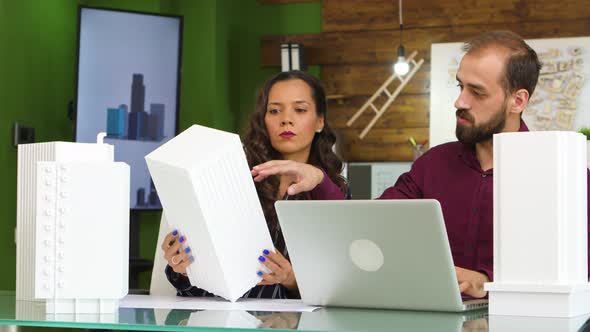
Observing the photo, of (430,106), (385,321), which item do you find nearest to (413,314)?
(385,321)

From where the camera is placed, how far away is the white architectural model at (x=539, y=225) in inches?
57.2

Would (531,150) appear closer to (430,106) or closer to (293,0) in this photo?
(430,106)

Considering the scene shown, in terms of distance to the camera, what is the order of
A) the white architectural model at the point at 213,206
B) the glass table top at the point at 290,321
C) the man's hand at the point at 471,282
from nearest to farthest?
the glass table top at the point at 290,321 < the white architectural model at the point at 213,206 < the man's hand at the point at 471,282

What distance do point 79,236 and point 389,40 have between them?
4299 mm

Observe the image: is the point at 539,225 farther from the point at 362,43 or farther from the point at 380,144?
the point at 362,43

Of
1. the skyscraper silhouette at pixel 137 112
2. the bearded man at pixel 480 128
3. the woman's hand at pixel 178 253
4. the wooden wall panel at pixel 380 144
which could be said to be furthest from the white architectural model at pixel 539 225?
the wooden wall panel at pixel 380 144

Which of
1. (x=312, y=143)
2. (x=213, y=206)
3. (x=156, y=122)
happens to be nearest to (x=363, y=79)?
(x=156, y=122)

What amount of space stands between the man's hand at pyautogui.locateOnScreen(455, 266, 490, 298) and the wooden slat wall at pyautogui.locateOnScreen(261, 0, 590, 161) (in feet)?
12.3

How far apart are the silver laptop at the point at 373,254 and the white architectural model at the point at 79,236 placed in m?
0.30

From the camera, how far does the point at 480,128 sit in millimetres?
2338

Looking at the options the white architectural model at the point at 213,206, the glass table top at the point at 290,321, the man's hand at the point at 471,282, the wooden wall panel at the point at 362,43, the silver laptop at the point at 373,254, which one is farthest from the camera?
the wooden wall panel at the point at 362,43

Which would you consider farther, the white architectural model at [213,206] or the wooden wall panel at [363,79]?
the wooden wall panel at [363,79]

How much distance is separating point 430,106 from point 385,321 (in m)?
4.04

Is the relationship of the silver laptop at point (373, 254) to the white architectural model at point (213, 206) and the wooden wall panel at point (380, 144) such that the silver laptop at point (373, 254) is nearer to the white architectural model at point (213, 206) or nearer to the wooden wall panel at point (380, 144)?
the white architectural model at point (213, 206)
